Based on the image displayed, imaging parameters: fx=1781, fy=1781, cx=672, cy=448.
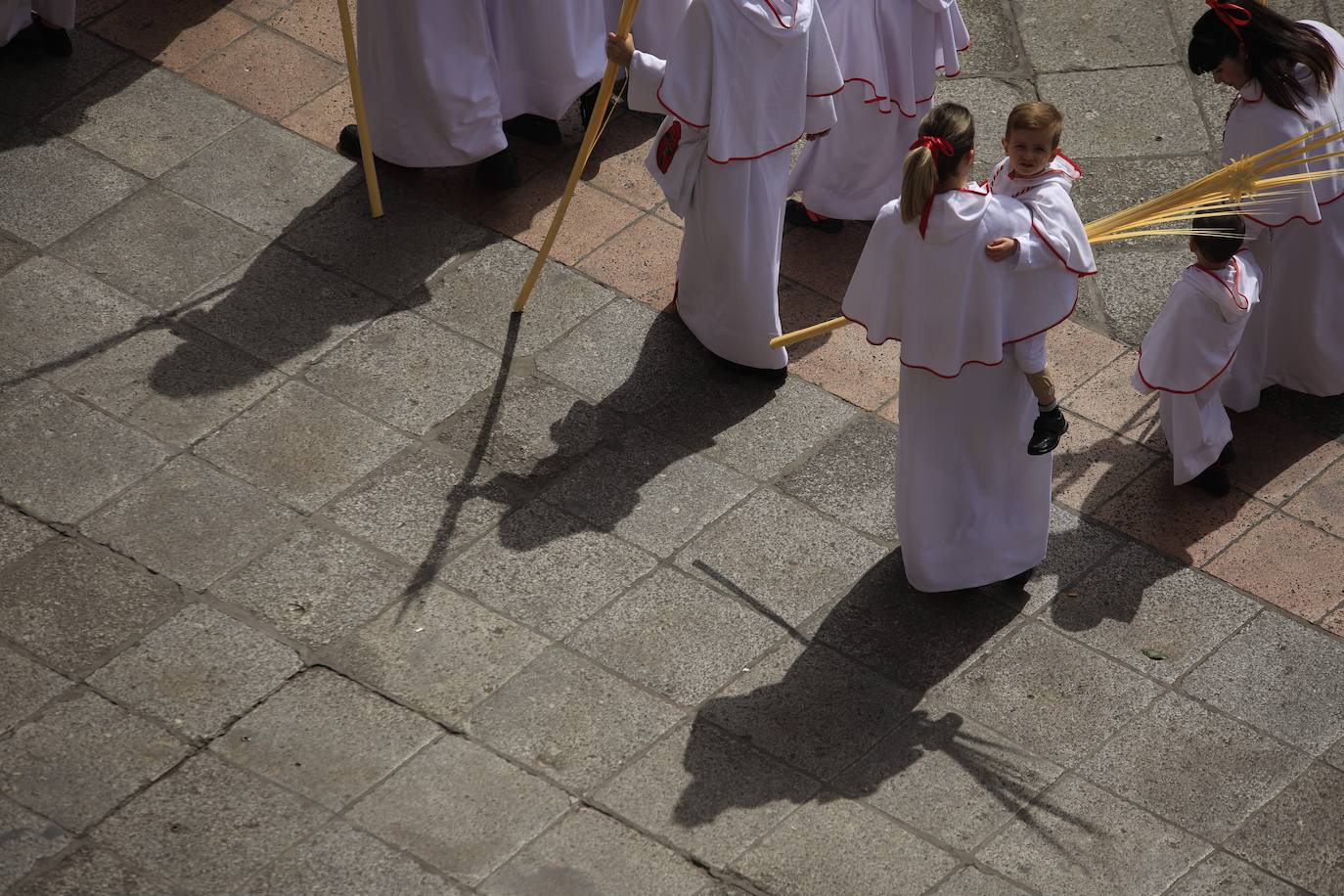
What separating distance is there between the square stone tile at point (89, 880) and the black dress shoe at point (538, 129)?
4.38 metres

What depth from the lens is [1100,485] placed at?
691 centimetres

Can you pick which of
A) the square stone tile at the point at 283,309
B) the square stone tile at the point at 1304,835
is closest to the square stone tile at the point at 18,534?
the square stone tile at the point at 283,309

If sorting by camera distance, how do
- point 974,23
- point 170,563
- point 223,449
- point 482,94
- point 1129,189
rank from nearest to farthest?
1. point 170,563
2. point 223,449
3. point 482,94
4. point 1129,189
5. point 974,23

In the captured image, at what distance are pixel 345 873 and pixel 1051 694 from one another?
2404 mm

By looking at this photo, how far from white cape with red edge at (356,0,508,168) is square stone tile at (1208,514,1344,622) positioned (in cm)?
367

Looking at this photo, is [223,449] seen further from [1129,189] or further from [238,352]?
[1129,189]

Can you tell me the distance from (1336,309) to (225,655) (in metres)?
4.56

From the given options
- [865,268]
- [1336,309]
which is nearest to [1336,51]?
[1336,309]

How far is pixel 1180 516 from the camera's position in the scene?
6.79 m

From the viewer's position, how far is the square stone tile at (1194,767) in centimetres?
562

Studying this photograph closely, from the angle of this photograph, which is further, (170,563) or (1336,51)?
(1336,51)

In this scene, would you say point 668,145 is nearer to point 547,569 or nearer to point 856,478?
point 856,478

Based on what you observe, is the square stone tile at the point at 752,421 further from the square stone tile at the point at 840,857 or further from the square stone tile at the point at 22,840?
the square stone tile at the point at 22,840

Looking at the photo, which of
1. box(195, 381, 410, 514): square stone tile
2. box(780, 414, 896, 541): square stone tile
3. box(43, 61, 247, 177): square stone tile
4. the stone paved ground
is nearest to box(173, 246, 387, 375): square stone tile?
the stone paved ground
